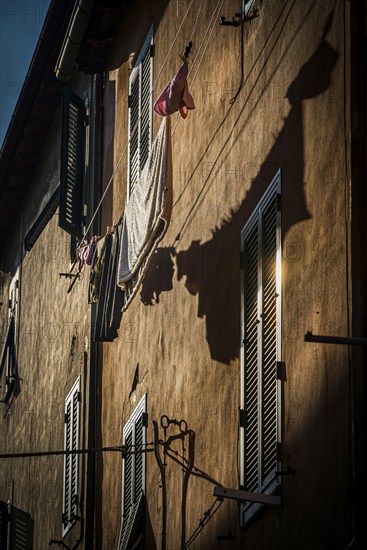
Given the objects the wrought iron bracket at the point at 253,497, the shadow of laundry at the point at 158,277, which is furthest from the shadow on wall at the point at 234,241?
the wrought iron bracket at the point at 253,497

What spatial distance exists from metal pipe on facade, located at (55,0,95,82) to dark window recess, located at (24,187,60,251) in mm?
2583

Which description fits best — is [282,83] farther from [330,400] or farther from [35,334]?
[35,334]

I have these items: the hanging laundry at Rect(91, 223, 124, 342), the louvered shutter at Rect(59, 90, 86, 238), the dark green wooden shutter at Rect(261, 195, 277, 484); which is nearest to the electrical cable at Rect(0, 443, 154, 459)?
the hanging laundry at Rect(91, 223, 124, 342)

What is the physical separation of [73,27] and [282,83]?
7.43 m

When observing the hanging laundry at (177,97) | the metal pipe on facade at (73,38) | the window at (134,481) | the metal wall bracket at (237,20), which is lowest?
the window at (134,481)

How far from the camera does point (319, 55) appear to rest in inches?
357

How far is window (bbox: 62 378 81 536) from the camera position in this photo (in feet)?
55.8

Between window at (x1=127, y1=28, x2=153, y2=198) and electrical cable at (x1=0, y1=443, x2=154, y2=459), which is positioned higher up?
window at (x1=127, y1=28, x2=153, y2=198)

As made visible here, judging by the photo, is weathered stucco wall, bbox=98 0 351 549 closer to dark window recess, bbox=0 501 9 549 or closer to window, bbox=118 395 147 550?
window, bbox=118 395 147 550

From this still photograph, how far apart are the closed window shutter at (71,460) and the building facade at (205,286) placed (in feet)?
→ 0.18

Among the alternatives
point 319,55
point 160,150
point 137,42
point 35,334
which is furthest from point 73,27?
point 319,55

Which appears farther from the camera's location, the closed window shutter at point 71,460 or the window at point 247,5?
the closed window shutter at point 71,460

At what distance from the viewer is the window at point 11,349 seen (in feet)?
77.9

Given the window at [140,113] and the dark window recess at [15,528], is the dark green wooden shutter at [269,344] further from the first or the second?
the dark window recess at [15,528]
